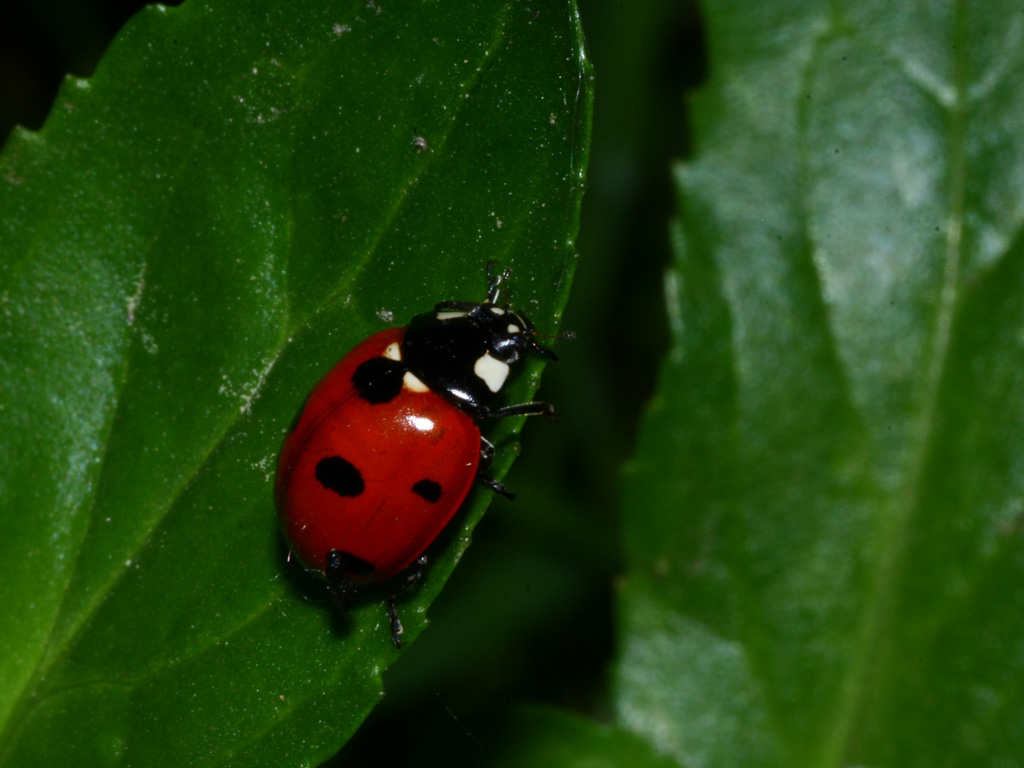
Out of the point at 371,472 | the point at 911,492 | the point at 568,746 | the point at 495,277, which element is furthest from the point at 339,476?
the point at 911,492

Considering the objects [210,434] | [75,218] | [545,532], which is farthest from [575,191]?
[545,532]

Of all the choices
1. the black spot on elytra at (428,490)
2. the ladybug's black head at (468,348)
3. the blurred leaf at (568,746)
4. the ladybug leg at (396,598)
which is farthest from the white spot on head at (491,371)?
the blurred leaf at (568,746)

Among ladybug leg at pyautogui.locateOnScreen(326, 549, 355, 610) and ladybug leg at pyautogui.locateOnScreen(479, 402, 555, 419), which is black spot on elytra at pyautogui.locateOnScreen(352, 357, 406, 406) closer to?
ladybug leg at pyautogui.locateOnScreen(479, 402, 555, 419)

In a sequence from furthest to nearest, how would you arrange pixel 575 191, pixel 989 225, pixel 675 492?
pixel 675 492, pixel 989 225, pixel 575 191

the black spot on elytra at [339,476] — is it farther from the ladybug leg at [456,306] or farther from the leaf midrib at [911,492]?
the leaf midrib at [911,492]

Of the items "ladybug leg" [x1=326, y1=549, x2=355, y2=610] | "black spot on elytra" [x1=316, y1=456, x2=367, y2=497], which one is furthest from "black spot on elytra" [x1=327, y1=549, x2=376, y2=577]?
"black spot on elytra" [x1=316, y1=456, x2=367, y2=497]

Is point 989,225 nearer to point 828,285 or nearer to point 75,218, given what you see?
point 828,285
